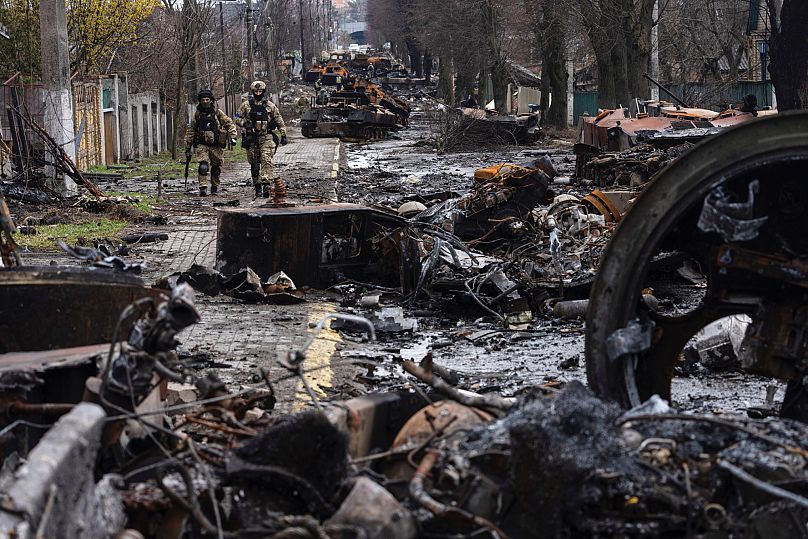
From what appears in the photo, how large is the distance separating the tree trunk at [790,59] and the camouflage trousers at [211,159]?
10.4 m

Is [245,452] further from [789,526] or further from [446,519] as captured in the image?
[789,526]

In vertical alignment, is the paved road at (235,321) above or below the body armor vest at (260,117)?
below

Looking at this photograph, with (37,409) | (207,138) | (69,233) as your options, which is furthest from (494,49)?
(37,409)

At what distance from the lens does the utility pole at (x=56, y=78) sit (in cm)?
2070

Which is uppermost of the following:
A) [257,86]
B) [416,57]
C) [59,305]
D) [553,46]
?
[416,57]

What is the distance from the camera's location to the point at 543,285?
11.6m

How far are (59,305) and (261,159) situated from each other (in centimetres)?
1686

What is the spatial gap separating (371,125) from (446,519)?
42097mm

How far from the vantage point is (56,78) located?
2116 centimetres

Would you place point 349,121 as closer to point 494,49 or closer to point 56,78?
point 494,49

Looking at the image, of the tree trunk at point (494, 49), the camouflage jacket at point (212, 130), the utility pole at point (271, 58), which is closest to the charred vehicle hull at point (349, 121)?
the tree trunk at point (494, 49)

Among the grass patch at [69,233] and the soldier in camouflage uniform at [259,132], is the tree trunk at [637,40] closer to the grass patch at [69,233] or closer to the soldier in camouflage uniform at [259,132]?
the soldier in camouflage uniform at [259,132]

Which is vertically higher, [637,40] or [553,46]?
[553,46]

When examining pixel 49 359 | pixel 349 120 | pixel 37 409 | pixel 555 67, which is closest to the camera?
pixel 37 409
